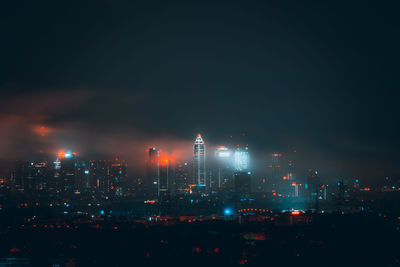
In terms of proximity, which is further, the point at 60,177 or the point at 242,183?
the point at 242,183

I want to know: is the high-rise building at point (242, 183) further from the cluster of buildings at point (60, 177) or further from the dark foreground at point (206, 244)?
the dark foreground at point (206, 244)

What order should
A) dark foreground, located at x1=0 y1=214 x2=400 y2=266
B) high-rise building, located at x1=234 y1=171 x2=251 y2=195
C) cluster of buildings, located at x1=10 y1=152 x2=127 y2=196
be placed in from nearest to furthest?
dark foreground, located at x1=0 y1=214 x2=400 y2=266 < cluster of buildings, located at x1=10 y1=152 x2=127 y2=196 < high-rise building, located at x1=234 y1=171 x2=251 y2=195

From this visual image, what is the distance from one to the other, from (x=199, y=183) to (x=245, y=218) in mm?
48718

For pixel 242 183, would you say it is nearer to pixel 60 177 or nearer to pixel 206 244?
pixel 60 177

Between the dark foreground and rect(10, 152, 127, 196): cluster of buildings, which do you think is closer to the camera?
the dark foreground

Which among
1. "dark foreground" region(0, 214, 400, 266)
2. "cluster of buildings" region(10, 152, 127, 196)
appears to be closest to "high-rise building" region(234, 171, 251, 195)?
"cluster of buildings" region(10, 152, 127, 196)

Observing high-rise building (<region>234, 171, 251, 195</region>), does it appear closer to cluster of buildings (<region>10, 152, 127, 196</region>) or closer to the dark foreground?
cluster of buildings (<region>10, 152, 127, 196</region>)

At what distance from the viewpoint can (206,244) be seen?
44.9 m

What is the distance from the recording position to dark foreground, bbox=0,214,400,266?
35.3 metres

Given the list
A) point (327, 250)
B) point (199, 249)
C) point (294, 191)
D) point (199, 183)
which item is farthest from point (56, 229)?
point (294, 191)

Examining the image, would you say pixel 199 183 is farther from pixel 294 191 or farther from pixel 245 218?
pixel 245 218

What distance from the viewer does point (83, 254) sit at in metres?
39.0

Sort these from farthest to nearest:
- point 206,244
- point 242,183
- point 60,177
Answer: point 242,183, point 60,177, point 206,244

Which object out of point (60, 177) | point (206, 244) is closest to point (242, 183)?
point (60, 177)
